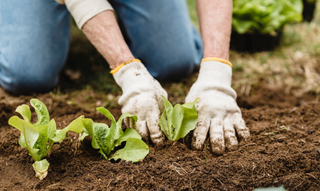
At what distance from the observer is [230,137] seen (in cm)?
129

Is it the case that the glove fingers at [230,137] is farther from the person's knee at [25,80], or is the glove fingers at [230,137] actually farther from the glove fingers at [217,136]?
the person's knee at [25,80]

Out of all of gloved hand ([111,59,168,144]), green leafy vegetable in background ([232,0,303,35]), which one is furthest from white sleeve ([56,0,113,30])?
green leafy vegetable in background ([232,0,303,35])

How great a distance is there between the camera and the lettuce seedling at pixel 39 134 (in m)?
1.03

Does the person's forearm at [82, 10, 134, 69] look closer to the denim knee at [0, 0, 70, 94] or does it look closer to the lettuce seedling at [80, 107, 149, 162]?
the lettuce seedling at [80, 107, 149, 162]

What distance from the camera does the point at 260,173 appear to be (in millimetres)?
1133

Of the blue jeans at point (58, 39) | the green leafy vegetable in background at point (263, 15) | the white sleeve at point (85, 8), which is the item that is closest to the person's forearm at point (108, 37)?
the white sleeve at point (85, 8)

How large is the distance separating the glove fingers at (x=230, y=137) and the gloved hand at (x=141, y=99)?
33cm

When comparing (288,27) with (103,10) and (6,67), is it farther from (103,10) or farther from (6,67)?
(6,67)

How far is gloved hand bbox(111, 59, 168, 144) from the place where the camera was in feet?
4.29

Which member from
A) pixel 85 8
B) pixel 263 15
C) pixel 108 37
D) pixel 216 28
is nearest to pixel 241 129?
pixel 216 28

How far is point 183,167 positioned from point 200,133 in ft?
0.75

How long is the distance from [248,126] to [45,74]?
1595 millimetres

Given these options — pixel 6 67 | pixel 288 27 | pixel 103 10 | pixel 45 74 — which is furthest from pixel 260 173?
pixel 288 27

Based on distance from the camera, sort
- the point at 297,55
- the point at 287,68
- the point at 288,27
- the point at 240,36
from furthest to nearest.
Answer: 1. the point at 288,27
2. the point at 240,36
3. the point at 297,55
4. the point at 287,68
